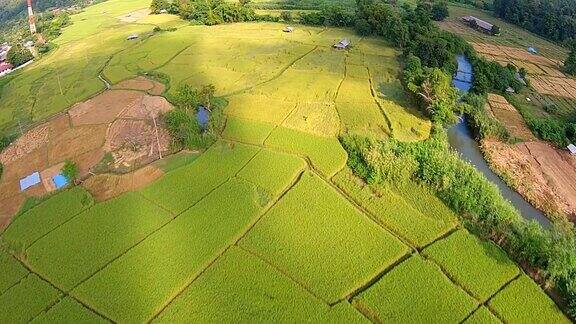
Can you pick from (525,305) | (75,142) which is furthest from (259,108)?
(525,305)

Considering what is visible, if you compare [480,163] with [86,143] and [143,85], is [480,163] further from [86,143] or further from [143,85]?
[143,85]

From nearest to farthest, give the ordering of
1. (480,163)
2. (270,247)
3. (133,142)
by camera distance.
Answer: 1. (270,247)
2. (133,142)
3. (480,163)

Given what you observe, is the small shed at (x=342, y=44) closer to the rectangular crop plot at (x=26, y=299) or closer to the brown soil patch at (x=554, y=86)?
the brown soil patch at (x=554, y=86)

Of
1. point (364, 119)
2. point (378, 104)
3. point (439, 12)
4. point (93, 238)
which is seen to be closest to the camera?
point (93, 238)

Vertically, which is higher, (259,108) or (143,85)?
(259,108)

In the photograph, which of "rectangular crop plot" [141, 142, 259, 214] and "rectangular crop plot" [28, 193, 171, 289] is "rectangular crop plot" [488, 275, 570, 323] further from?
"rectangular crop plot" [28, 193, 171, 289]

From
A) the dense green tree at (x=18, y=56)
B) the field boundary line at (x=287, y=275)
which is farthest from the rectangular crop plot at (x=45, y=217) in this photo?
the dense green tree at (x=18, y=56)

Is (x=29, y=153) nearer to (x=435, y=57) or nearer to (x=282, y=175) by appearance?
(x=282, y=175)
